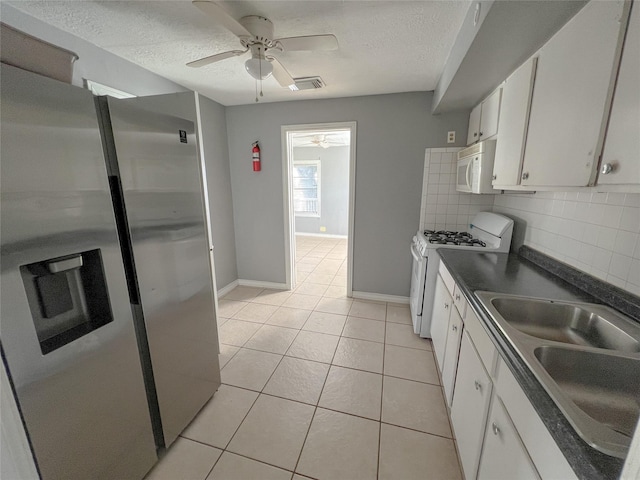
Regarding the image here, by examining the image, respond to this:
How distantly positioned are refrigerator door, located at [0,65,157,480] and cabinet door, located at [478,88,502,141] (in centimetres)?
235

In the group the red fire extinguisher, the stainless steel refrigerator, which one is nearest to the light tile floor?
the stainless steel refrigerator

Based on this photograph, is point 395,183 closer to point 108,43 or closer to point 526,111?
point 526,111

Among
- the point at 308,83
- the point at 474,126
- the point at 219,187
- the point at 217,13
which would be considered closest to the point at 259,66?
the point at 217,13

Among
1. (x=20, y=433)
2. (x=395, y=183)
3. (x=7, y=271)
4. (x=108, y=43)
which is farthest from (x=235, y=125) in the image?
(x=20, y=433)

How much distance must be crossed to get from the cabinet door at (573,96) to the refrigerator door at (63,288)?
1.90m

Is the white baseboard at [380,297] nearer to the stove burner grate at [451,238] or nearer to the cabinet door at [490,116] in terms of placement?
the stove burner grate at [451,238]

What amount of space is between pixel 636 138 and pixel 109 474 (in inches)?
92.9

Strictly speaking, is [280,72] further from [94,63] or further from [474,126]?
[474,126]

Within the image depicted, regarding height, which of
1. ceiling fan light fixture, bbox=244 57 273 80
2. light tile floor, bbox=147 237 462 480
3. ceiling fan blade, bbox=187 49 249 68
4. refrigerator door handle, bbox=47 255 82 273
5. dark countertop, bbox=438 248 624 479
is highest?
ceiling fan blade, bbox=187 49 249 68

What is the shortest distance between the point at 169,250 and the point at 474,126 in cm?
269

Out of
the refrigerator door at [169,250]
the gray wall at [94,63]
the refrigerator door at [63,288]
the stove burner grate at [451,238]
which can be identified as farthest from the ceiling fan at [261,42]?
the stove burner grate at [451,238]

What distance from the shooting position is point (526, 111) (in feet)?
4.73

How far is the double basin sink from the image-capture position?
0.66 m

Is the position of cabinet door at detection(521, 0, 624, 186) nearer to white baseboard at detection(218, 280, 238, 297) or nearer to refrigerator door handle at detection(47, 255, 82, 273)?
refrigerator door handle at detection(47, 255, 82, 273)
